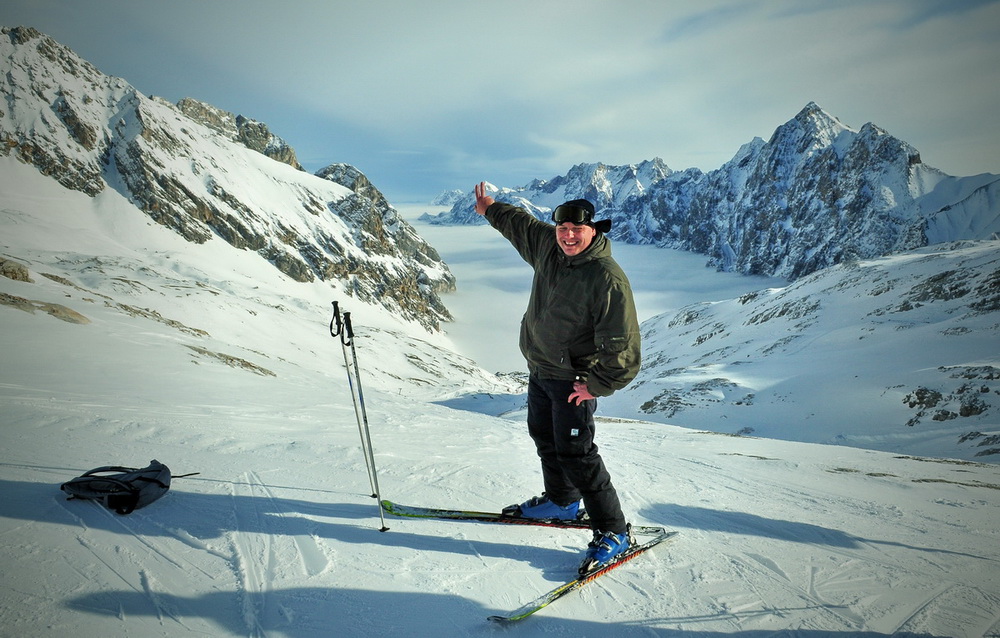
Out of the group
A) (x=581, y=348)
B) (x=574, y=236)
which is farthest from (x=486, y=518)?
(x=574, y=236)

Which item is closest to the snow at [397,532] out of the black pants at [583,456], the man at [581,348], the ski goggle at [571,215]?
the black pants at [583,456]

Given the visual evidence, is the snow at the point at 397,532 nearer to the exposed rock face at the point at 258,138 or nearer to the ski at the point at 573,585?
the ski at the point at 573,585

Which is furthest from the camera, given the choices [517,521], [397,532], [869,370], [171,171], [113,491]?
[171,171]

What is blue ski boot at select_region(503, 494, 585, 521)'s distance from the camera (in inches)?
180

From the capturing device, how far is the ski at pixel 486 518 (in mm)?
4492

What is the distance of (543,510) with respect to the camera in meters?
4.59

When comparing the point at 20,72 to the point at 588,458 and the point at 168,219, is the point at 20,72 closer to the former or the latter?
the point at 168,219

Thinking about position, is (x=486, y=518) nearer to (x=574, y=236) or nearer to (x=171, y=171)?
(x=574, y=236)

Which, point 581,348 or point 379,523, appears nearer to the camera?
point 581,348

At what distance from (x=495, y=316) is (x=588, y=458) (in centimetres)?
17122

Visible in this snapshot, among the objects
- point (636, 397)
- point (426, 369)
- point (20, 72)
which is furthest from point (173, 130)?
point (636, 397)

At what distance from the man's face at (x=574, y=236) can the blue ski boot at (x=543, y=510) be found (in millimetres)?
2526

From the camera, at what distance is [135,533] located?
3.62 m

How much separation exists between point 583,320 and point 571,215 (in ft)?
2.91
